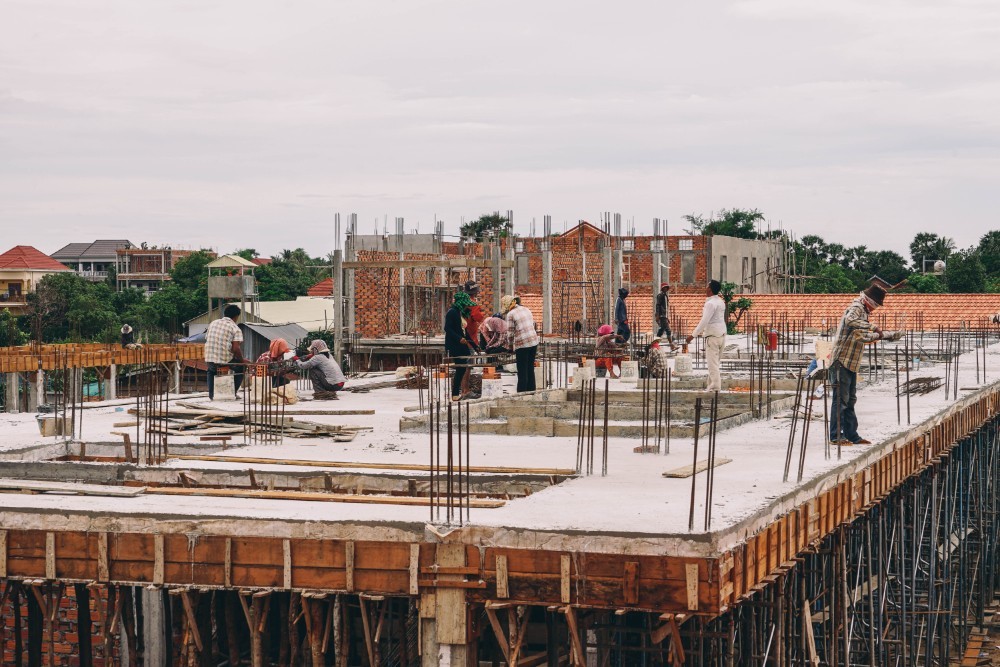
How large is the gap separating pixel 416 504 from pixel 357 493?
1.62m

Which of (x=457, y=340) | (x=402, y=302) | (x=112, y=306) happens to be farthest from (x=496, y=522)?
(x=112, y=306)

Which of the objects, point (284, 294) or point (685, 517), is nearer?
point (685, 517)

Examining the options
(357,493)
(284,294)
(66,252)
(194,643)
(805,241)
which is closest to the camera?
(194,643)

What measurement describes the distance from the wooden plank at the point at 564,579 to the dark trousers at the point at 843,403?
5.13m

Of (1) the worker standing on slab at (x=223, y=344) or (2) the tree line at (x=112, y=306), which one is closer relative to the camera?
(1) the worker standing on slab at (x=223, y=344)

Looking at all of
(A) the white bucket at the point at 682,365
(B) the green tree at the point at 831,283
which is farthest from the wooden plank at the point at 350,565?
(B) the green tree at the point at 831,283

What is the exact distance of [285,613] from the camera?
10711 millimetres

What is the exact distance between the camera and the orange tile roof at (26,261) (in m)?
79.9

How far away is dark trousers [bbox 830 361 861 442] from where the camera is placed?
536 inches

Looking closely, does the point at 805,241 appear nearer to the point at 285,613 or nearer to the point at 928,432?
the point at 928,432

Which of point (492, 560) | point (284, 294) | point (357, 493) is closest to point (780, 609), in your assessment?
point (492, 560)

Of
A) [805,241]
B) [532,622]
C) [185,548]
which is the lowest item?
[532,622]

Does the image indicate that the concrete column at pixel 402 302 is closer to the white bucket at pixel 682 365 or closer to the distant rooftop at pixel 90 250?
the white bucket at pixel 682 365

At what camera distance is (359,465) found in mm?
13094
